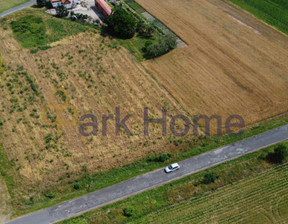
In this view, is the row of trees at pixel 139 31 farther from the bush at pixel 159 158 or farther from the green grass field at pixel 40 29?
the bush at pixel 159 158

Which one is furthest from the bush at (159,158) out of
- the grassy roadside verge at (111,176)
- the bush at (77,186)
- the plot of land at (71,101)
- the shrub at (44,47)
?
the shrub at (44,47)

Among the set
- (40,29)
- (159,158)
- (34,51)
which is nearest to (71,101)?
(34,51)

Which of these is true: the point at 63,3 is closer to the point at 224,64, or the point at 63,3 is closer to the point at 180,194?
the point at 224,64

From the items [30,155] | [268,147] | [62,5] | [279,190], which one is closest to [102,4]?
[62,5]

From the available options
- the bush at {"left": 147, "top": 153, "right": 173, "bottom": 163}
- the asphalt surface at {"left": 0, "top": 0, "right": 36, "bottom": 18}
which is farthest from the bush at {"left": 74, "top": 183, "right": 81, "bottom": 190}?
the asphalt surface at {"left": 0, "top": 0, "right": 36, "bottom": 18}

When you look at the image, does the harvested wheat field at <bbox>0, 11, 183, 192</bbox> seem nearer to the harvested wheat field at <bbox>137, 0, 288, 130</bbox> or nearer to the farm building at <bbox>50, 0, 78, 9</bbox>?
the harvested wheat field at <bbox>137, 0, 288, 130</bbox>
